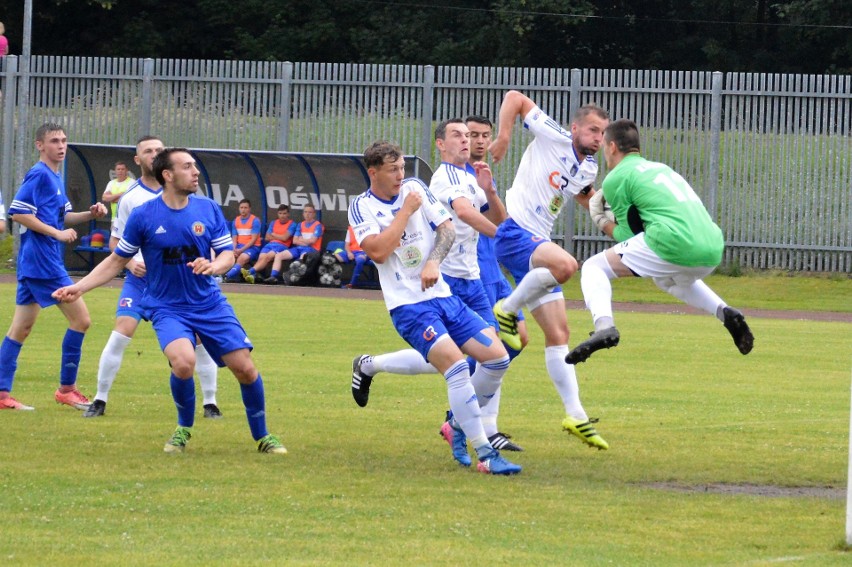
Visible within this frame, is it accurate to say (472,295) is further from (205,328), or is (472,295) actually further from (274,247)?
(274,247)

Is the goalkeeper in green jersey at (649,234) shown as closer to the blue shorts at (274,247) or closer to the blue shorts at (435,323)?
the blue shorts at (435,323)

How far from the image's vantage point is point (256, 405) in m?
9.62

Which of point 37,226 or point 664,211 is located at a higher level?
point 664,211

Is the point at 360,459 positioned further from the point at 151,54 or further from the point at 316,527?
the point at 151,54

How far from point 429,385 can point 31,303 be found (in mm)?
4133

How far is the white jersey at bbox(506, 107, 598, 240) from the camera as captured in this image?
10.2 meters

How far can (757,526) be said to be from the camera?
743 centimetres

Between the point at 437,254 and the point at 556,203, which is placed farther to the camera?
the point at 556,203

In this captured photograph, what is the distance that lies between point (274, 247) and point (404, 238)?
17.4 meters

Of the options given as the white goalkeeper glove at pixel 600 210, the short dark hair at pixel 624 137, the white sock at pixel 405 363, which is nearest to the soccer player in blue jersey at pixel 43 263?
the white sock at pixel 405 363

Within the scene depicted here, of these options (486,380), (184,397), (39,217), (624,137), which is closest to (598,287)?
(624,137)

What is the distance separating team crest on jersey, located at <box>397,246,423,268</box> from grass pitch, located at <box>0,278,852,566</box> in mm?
1309

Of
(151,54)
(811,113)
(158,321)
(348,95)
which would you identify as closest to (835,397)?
(158,321)

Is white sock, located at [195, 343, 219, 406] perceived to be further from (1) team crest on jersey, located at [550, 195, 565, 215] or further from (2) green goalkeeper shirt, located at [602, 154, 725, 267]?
(2) green goalkeeper shirt, located at [602, 154, 725, 267]
